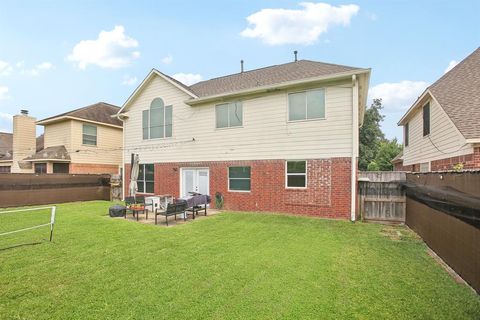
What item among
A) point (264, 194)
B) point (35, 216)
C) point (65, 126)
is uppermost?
point (65, 126)

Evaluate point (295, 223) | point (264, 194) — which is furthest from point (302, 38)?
point (295, 223)

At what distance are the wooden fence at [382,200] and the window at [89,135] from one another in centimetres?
1971

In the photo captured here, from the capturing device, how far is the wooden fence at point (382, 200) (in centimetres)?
975

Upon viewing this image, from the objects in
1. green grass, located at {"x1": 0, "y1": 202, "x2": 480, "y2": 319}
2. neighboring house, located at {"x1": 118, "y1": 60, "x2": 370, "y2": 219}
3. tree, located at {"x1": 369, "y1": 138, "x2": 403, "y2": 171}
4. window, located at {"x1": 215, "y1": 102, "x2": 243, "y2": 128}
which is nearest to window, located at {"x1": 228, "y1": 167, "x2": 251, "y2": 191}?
neighboring house, located at {"x1": 118, "y1": 60, "x2": 370, "y2": 219}

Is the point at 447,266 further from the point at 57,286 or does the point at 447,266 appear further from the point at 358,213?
the point at 57,286

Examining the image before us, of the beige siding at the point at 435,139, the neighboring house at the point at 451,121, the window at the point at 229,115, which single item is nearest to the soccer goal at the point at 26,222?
the window at the point at 229,115

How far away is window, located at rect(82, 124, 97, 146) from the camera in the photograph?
2025 cm

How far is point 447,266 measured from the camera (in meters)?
5.28

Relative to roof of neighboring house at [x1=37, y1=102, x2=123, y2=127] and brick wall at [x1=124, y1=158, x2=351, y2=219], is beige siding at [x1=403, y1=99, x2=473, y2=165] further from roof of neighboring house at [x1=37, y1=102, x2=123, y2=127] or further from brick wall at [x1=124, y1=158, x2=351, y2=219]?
roof of neighboring house at [x1=37, y1=102, x2=123, y2=127]

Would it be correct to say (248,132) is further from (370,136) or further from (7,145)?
(370,136)

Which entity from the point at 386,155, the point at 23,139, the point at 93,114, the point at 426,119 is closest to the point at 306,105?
the point at 426,119

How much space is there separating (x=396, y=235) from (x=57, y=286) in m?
8.81

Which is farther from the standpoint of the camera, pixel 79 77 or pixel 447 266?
pixel 79 77

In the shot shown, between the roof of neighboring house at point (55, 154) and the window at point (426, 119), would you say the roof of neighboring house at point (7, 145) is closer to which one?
the roof of neighboring house at point (55, 154)
